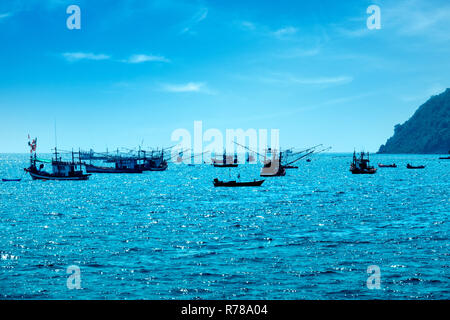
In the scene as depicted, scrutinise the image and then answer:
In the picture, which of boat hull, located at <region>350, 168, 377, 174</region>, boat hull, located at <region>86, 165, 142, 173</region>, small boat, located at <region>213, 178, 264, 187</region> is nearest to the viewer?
small boat, located at <region>213, 178, 264, 187</region>

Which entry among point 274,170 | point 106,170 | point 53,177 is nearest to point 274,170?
point 274,170

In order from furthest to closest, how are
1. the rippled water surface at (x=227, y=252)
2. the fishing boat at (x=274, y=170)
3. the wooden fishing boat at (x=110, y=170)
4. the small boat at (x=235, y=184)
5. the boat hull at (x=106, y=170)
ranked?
the boat hull at (x=106, y=170) < the wooden fishing boat at (x=110, y=170) < the fishing boat at (x=274, y=170) < the small boat at (x=235, y=184) < the rippled water surface at (x=227, y=252)

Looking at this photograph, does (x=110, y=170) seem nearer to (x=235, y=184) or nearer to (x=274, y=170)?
(x=274, y=170)

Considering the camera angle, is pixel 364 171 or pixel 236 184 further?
pixel 364 171

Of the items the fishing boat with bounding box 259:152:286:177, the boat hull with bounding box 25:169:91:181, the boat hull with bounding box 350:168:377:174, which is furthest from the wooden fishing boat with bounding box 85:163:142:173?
the boat hull with bounding box 350:168:377:174

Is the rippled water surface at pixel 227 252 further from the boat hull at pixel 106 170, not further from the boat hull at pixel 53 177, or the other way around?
the boat hull at pixel 106 170

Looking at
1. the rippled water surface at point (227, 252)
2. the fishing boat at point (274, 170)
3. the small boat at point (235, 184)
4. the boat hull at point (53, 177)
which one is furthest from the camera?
the fishing boat at point (274, 170)

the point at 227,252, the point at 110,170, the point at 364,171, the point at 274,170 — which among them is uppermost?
the point at 110,170

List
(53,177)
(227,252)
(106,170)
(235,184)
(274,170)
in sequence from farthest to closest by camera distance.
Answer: (106,170), (274,170), (53,177), (235,184), (227,252)

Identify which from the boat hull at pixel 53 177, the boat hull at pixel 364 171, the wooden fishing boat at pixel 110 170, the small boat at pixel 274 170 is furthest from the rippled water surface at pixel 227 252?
the wooden fishing boat at pixel 110 170

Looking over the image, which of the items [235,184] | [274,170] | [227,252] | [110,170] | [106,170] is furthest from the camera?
[106,170]

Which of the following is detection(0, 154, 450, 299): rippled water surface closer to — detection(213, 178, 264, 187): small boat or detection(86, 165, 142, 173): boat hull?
detection(213, 178, 264, 187): small boat

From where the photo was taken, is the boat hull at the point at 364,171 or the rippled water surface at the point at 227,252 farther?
the boat hull at the point at 364,171
